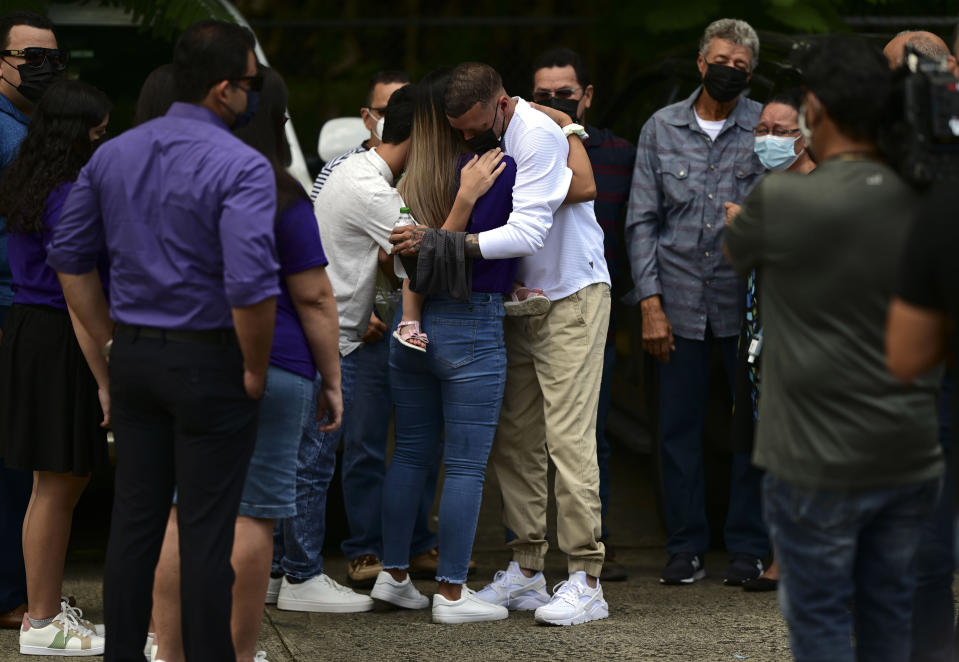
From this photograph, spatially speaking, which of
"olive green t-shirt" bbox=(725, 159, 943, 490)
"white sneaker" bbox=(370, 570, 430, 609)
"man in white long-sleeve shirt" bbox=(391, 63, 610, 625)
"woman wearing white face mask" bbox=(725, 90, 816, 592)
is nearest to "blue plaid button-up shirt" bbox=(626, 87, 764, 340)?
"woman wearing white face mask" bbox=(725, 90, 816, 592)

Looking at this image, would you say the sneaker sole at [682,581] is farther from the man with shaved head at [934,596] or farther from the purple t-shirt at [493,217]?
the man with shaved head at [934,596]

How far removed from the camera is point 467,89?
14.5 ft

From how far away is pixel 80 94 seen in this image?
169 inches

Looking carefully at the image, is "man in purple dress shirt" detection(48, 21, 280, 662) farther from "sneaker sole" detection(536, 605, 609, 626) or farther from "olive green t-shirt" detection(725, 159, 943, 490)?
"sneaker sole" detection(536, 605, 609, 626)

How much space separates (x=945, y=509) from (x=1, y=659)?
2.86 metres

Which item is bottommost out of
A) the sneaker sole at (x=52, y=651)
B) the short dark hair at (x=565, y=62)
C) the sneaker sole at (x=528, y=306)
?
the sneaker sole at (x=52, y=651)

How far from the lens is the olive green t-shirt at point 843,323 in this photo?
282 cm

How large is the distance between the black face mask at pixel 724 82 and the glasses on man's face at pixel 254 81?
2.26 meters

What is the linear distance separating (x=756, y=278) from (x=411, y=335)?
1269mm

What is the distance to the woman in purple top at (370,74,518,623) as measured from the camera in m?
4.55

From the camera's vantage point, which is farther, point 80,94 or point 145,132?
point 80,94

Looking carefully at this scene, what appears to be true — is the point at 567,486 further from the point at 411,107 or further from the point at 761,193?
the point at 761,193

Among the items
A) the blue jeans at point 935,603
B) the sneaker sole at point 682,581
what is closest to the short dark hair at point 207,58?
the blue jeans at point 935,603

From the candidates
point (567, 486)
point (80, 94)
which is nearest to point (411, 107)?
point (80, 94)
